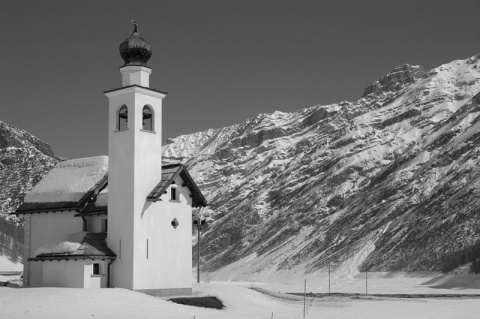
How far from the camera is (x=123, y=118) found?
175ft

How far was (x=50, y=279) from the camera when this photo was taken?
50.2 metres

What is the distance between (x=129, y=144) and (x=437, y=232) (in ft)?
431

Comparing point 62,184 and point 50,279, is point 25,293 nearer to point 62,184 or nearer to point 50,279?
point 50,279

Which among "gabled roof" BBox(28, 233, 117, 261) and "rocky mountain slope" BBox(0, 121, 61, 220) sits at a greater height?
"rocky mountain slope" BBox(0, 121, 61, 220)

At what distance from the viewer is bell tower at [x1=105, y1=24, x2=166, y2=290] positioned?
49625 millimetres

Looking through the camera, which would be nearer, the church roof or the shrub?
the shrub

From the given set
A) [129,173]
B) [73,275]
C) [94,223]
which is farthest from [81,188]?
[73,275]

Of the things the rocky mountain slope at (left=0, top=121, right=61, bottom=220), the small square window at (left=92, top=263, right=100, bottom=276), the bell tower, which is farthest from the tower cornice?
the rocky mountain slope at (left=0, top=121, right=61, bottom=220)

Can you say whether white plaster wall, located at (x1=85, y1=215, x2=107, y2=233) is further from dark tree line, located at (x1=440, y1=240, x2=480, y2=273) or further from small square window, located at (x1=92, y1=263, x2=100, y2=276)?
dark tree line, located at (x1=440, y1=240, x2=480, y2=273)

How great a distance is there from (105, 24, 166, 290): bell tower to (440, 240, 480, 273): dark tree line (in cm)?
10795

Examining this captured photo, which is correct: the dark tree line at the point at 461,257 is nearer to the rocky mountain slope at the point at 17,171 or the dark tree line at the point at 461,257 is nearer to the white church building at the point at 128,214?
the rocky mountain slope at the point at 17,171

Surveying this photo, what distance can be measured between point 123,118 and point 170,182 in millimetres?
5630

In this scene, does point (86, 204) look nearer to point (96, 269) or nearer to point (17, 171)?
point (96, 269)

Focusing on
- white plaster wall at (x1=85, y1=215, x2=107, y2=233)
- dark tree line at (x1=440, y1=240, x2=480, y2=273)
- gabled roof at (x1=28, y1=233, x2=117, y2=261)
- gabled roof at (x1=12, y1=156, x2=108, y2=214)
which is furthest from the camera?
dark tree line at (x1=440, y1=240, x2=480, y2=273)
